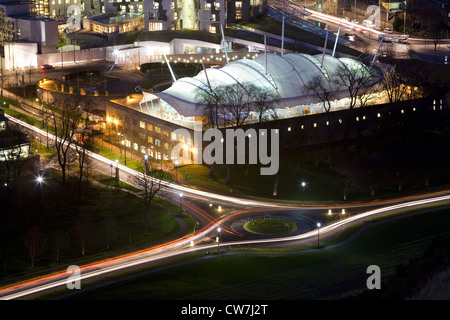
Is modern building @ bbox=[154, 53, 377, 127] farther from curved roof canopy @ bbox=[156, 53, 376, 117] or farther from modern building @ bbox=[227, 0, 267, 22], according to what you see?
modern building @ bbox=[227, 0, 267, 22]

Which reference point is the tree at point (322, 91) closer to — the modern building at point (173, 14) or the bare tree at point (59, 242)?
the bare tree at point (59, 242)

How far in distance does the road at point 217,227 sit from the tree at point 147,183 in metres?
1.45

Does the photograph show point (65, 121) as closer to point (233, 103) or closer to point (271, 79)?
point (233, 103)

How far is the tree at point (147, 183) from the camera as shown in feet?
266

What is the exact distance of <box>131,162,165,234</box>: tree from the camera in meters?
A: 81.2

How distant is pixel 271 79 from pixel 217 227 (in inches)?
1445

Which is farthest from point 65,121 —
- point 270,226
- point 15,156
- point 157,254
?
point 157,254

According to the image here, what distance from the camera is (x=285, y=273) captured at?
65250 mm

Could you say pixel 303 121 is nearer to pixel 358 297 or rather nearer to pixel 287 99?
pixel 287 99

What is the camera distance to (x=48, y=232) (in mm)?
78562

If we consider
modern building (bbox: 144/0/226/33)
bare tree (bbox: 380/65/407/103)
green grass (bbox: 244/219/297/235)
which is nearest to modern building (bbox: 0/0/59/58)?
modern building (bbox: 144/0/226/33)

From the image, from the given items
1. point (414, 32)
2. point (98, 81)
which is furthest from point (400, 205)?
point (414, 32)

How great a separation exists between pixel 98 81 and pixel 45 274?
68377 millimetres

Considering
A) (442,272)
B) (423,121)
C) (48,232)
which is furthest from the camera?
(423,121)
